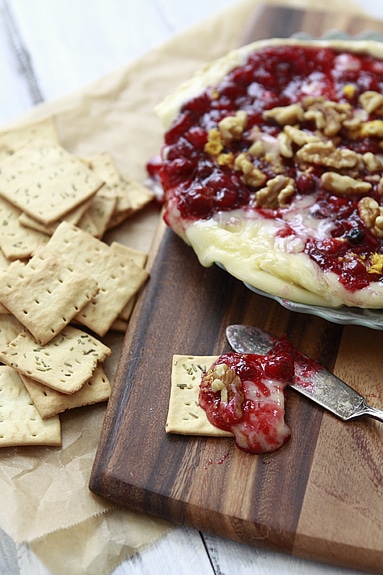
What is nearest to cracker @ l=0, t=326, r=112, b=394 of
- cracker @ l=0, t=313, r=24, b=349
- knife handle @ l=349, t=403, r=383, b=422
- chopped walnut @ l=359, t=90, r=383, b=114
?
cracker @ l=0, t=313, r=24, b=349

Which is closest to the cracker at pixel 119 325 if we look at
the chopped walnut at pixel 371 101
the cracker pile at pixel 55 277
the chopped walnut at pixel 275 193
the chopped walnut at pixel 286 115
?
the cracker pile at pixel 55 277

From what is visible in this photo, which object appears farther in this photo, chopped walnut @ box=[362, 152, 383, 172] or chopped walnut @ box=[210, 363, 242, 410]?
chopped walnut @ box=[362, 152, 383, 172]

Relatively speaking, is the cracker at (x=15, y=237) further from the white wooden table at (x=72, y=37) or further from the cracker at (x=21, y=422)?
the white wooden table at (x=72, y=37)

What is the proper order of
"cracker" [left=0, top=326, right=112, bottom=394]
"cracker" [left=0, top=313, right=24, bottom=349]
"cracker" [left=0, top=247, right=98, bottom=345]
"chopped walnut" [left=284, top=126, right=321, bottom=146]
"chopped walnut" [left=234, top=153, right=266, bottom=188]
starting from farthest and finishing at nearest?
"chopped walnut" [left=284, top=126, right=321, bottom=146]
"chopped walnut" [left=234, top=153, right=266, bottom=188]
"cracker" [left=0, top=313, right=24, bottom=349]
"cracker" [left=0, top=247, right=98, bottom=345]
"cracker" [left=0, top=326, right=112, bottom=394]

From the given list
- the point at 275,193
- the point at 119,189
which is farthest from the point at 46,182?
the point at 275,193

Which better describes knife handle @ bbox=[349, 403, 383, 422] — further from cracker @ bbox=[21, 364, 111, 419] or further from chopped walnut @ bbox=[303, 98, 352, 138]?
chopped walnut @ bbox=[303, 98, 352, 138]

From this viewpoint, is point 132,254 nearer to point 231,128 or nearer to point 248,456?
point 231,128
